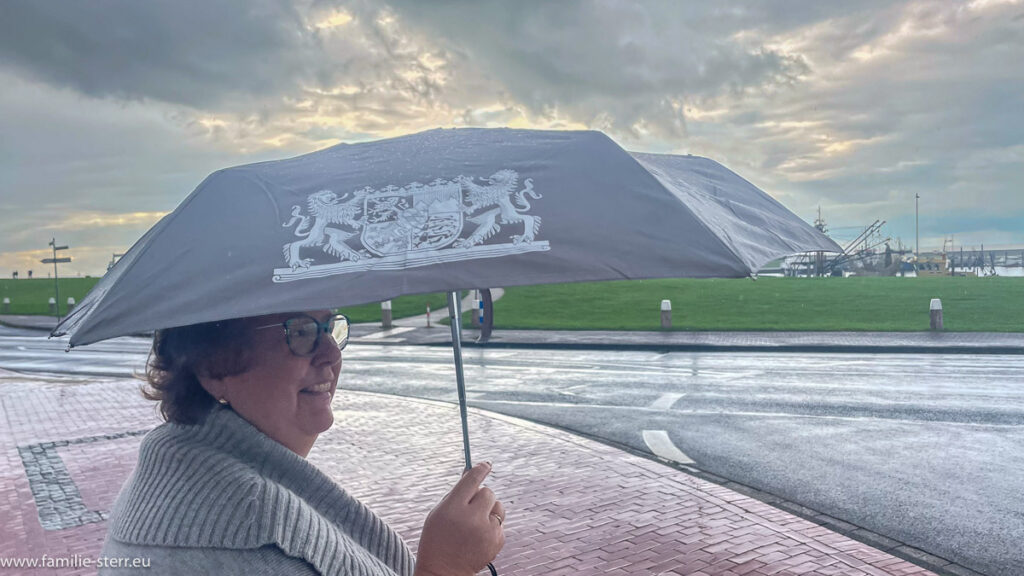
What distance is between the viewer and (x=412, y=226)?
1.86 metres

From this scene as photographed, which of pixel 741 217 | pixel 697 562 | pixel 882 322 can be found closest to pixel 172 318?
pixel 741 217

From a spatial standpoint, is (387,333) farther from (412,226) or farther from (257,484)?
(257,484)

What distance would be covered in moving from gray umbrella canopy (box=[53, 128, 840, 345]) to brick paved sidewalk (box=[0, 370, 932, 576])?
137 inches

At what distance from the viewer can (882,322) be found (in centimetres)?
2283

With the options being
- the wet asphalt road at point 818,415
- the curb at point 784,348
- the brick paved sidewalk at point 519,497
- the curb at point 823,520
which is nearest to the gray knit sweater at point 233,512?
the brick paved sidewalk at point 519,497

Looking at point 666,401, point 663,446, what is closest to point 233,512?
point 663,446

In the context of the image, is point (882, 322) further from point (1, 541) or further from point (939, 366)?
point (1, 541)

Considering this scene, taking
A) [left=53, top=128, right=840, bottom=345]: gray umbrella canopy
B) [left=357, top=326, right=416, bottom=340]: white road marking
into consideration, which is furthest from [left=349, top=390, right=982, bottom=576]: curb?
[left=357, top=326, right=416, bottom=340]: white road marking

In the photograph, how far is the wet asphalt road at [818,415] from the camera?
6.29 m

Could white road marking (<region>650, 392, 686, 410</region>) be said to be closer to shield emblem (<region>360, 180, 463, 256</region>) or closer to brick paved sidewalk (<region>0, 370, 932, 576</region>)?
brick paved sidewalk (<region>0, 370, 932, 576</region>)

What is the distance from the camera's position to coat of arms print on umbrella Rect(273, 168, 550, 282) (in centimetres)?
180

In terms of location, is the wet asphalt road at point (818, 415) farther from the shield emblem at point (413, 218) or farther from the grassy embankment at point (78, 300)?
the shield emblem at point (413, 218)

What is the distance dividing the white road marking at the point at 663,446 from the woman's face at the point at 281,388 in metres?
6.45

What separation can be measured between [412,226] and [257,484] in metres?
0.67
